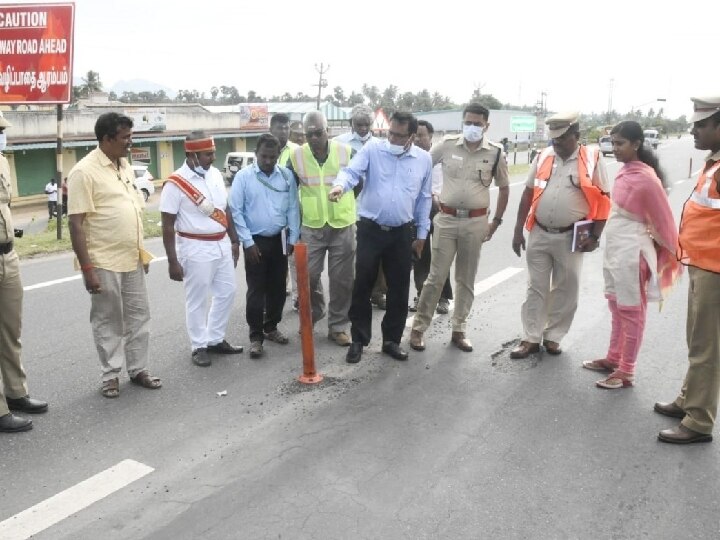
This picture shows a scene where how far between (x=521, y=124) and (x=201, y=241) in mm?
36899

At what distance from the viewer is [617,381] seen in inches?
183

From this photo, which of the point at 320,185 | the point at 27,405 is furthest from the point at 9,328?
the point at 320,185

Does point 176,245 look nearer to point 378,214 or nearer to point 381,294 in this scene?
point 378,214

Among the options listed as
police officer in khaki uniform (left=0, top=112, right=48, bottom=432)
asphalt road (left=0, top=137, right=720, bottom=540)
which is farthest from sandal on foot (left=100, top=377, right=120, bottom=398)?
police officer in khaki uniform (left=0, top=112, right=48, bottom=432)

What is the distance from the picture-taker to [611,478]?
136 inches

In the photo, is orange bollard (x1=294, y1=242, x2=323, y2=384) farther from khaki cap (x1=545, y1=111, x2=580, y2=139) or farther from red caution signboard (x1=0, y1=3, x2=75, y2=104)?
red caution signboard (x1=0, y1=3, x2=75, y2=104)

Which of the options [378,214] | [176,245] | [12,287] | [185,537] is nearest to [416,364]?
[378,214]

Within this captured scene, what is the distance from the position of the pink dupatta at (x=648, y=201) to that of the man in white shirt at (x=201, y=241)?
10.2ft

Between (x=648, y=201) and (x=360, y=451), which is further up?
(x=648, y=201)

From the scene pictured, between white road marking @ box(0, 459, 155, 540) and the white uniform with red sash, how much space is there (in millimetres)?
1743

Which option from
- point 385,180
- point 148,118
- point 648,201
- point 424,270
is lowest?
point 424,270

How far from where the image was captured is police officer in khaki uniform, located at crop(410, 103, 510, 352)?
5305 mm

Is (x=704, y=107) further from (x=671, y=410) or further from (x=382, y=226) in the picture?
(x=382, y=226)

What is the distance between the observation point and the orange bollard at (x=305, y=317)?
4.56 m
